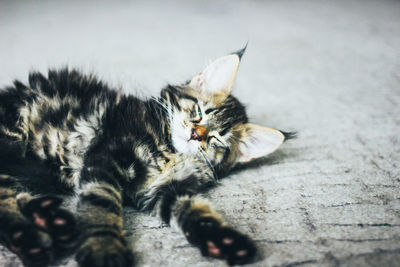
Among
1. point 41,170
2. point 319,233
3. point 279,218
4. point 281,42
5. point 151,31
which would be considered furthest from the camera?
point 151,31

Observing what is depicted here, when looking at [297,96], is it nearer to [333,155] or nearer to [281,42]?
[333,155]

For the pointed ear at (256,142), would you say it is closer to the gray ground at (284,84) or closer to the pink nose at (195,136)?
the gray ground at (284,84)

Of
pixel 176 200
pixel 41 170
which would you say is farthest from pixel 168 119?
pixel 41 170

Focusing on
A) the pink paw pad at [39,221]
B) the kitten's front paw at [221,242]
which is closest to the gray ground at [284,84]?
the kitten's front paw at [221,242]

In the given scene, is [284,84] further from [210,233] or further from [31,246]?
[31,246]

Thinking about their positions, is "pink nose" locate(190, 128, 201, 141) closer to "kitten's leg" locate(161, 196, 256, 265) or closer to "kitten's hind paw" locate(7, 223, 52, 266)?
"kitten's leg" locate(161, 196, 256, 265)

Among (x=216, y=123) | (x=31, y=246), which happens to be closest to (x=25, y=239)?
(x=31, y=246)
